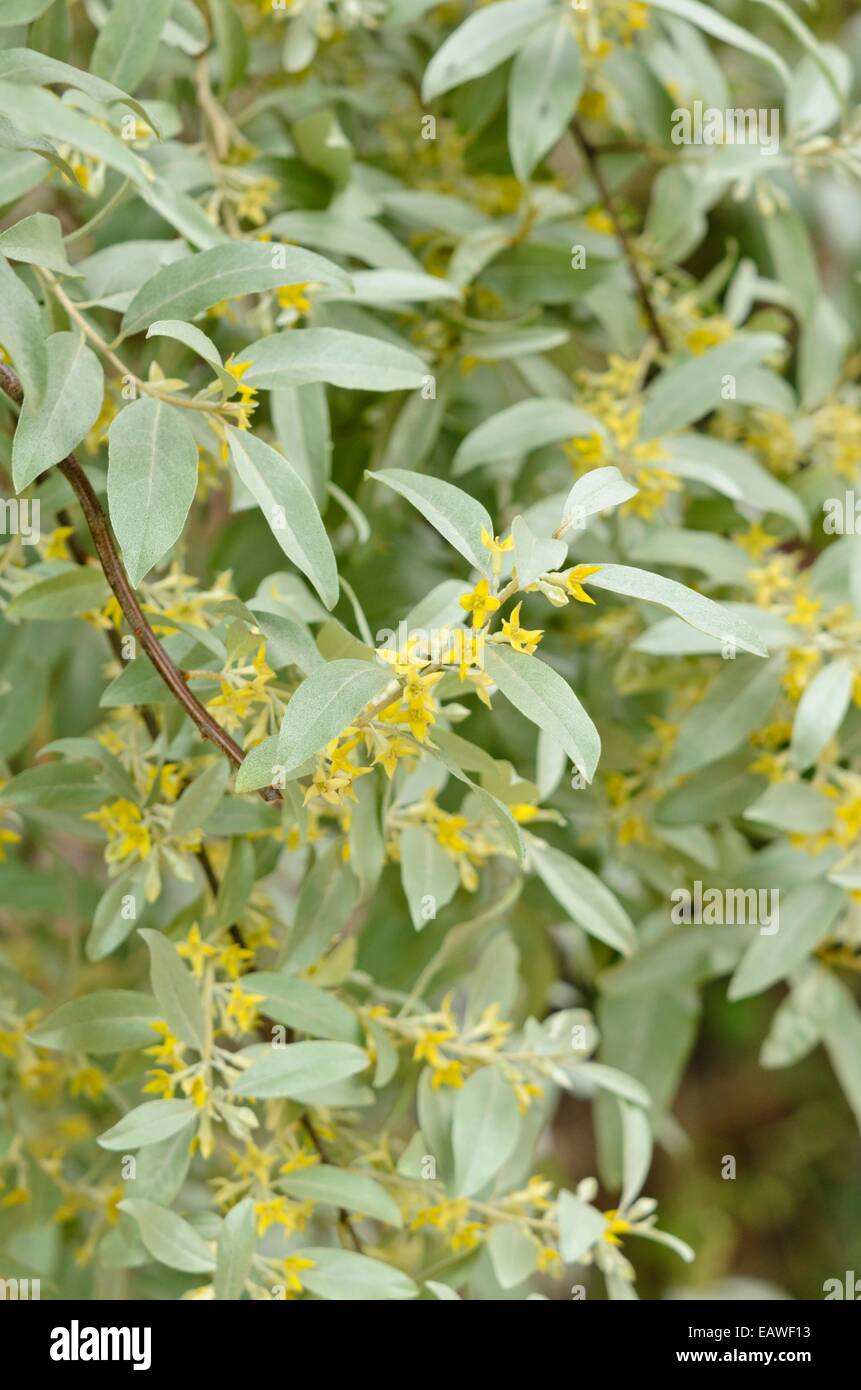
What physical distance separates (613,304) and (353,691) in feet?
1.16

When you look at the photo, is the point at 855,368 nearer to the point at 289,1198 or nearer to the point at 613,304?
the point at 613,304

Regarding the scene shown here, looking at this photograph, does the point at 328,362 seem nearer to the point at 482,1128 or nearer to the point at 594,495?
the point at 594,495

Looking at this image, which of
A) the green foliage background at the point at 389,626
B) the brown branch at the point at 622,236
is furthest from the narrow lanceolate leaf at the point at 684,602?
the brown branch at the point at 622,236

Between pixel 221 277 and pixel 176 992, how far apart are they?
0.77ft

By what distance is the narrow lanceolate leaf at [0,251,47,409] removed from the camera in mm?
381

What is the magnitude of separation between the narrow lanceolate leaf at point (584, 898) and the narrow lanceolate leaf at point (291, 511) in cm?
19

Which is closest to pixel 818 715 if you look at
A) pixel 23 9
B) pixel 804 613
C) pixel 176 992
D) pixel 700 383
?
pixel 804 613

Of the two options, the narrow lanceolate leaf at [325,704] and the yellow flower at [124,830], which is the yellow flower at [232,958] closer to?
the yellow flower at [124,830]

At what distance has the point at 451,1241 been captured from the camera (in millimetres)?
529

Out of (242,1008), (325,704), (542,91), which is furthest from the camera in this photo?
(542,91)

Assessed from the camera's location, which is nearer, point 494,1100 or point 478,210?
point 494,1100

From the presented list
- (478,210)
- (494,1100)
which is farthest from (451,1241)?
(478,210)

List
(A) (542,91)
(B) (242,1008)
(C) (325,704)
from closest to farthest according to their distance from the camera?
(C) (325,704) < (B) (242,1008) < (A) (542,91)

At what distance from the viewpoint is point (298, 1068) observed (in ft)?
1.53
